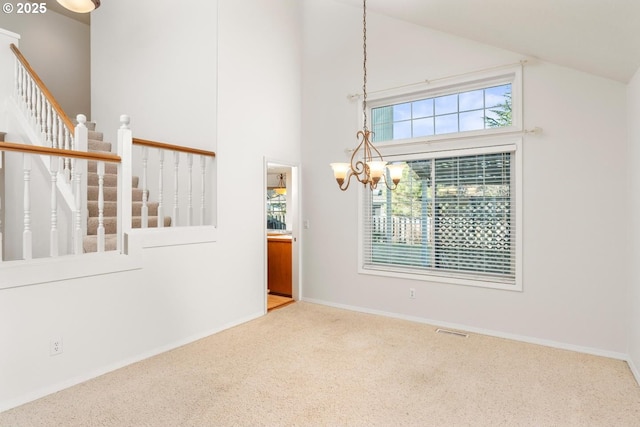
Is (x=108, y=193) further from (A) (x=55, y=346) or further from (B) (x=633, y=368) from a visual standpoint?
(B) (x=633, y=368)

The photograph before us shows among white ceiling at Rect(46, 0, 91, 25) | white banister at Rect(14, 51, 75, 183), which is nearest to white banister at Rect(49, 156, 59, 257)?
white banister at Rect(14, 51, 75, 183)

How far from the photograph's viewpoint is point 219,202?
4.14 meters

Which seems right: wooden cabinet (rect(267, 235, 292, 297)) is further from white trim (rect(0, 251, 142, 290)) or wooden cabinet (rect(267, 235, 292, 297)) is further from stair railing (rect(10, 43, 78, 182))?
stair railing (rect(10, 43, 78, 182))

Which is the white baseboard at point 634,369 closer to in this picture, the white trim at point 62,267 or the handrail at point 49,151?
the white trim at point 62,267

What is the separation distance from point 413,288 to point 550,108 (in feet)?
7.92

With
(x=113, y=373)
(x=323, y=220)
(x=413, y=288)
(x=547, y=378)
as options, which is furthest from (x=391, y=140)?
(x=113, y=373)

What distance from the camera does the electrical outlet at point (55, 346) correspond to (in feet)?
8.84

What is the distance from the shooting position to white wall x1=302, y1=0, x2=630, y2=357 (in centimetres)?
336

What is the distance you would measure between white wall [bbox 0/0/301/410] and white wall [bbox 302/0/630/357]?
1192 mm

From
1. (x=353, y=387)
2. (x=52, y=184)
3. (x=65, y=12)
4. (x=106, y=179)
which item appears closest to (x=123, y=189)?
(x=52, y=184)

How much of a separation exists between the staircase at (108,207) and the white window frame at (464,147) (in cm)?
266

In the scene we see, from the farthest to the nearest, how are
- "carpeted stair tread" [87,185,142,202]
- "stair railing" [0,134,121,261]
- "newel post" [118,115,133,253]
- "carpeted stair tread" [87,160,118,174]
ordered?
1. "carpeted stair tread" [87,160,118,174]
2. "carpeted stair tread" [87,185,142,202]
3. "newel post" [118,115,133,253]
4. "stair railing" [0,134,121,261]

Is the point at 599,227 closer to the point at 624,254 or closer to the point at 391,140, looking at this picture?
the point at 624,254

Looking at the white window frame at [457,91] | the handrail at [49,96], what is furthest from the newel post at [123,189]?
the white window frame at [457,91]
